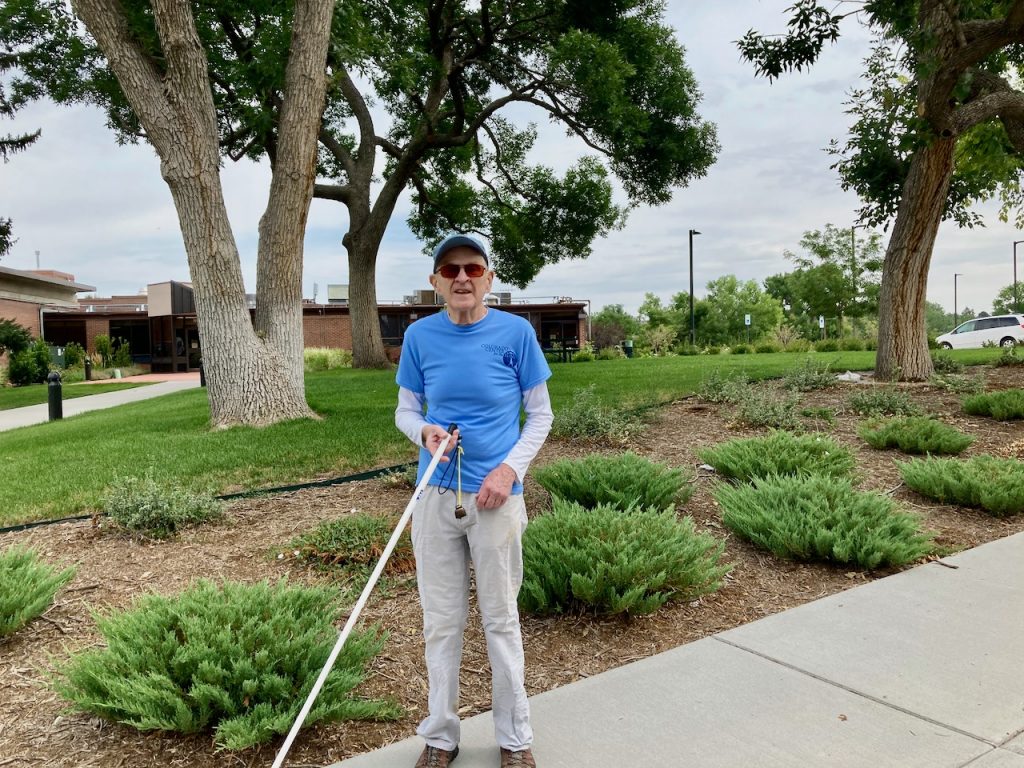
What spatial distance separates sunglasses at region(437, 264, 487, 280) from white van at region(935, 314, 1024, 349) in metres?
31.9

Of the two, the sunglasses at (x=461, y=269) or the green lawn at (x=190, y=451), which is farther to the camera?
the green lawn at (x=190, y=451)

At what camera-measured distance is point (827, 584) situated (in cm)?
416

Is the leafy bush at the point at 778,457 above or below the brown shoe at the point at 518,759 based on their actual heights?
above

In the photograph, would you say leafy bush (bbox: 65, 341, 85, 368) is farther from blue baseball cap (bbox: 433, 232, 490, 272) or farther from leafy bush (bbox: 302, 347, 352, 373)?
blue baseball cap (bbox: 433, 232, 490, 272)

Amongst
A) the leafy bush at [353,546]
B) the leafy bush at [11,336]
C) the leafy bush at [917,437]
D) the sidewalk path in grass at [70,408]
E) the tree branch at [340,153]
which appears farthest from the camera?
the leafy bush at [11,336]

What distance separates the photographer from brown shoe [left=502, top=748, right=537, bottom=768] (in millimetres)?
2334

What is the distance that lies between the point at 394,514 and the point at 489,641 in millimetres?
2662

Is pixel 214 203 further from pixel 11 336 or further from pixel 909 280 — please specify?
pixel 11 336

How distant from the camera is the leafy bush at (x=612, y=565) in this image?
353 centimetres

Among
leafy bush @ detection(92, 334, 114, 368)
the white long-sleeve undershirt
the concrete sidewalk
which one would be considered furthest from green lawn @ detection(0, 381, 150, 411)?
the concrete sidewalk

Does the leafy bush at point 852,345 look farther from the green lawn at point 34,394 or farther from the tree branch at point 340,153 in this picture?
the green lawn at point 34,394

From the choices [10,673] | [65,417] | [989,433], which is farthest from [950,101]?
[65,417]

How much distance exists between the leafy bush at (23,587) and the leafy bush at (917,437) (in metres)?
6.82

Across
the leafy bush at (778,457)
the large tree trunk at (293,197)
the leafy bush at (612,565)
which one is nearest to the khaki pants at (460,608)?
the leafy bush at (612,565)
